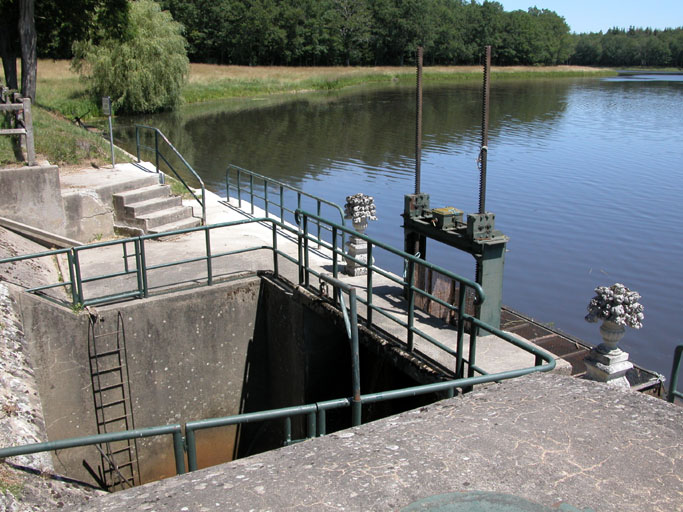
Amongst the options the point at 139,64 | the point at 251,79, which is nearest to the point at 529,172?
the point at 139,64

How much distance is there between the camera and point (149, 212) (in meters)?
13.0

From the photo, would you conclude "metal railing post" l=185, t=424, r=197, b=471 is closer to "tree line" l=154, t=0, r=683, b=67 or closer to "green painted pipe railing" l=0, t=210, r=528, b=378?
"green painted pipe railing" l=0, t=210, r=528, b=378

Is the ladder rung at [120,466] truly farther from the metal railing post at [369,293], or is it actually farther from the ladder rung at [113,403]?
the metal railing post at [369,293]

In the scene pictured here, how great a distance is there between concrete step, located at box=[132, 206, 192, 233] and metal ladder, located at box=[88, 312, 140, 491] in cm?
411

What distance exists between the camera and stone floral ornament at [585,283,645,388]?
737 centimetres

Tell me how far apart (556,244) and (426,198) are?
1042cm

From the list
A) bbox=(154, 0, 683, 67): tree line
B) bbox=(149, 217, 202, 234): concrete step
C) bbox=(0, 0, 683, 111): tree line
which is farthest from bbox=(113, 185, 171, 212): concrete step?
bbox=(154, 0, 683, 67): tree line

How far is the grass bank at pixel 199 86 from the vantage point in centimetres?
1528

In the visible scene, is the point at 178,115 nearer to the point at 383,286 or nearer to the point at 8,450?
the point at 383,286

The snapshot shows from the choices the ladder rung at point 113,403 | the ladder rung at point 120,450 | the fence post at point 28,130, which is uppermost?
the fence post at point 28,130

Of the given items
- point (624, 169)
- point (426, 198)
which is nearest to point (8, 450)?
point (426, 198)

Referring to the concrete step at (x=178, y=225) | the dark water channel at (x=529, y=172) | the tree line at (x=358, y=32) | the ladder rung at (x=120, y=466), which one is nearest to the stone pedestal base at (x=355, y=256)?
the concrete step at (x=178, y=225)

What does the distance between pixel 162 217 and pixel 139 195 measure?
780 mm

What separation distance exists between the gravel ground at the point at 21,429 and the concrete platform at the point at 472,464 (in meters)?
0.96
